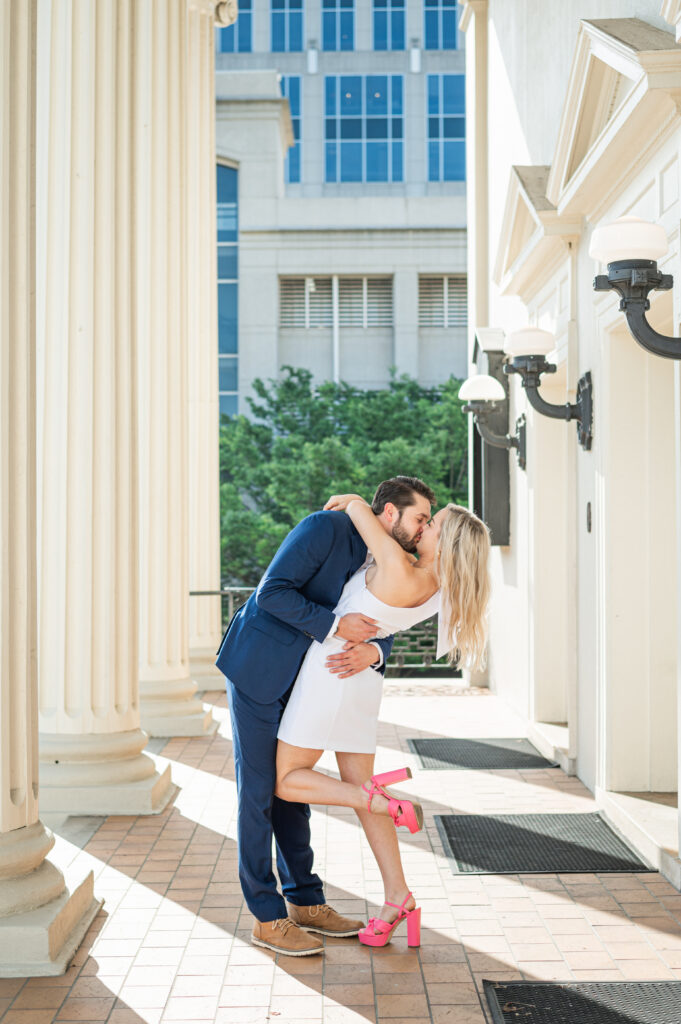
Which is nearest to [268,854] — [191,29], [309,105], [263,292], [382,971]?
[382,971]

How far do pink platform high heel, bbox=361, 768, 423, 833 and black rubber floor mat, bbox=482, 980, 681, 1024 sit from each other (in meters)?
0.63

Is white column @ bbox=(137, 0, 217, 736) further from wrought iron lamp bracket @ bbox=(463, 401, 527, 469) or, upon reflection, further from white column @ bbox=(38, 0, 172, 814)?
wrought iron lamp bracket @ bbox=(463, 401, 527, 469)

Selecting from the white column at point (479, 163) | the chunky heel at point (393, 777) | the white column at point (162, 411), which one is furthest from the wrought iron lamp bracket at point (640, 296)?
the white column at point (479, 163)

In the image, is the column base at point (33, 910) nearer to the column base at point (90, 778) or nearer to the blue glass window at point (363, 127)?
the column base at point (90, 778)

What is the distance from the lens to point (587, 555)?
23.0ft

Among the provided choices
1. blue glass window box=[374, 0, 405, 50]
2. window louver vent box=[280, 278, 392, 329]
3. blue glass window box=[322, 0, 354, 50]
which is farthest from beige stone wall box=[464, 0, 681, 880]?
blue glass window box=[322, 0, 354, 50]

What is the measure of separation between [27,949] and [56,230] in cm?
377

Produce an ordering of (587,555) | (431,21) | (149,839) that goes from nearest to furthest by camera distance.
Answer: (149,839) < (587,555) < (431,21)

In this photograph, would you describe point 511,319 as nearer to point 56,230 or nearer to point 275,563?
point 56,230

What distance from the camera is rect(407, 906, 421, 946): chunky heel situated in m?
4.25

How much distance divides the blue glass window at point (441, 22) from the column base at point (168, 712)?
30.8 meters

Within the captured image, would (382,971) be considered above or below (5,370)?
below

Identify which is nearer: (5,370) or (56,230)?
(5,370)

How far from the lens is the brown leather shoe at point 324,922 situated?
4383mm
